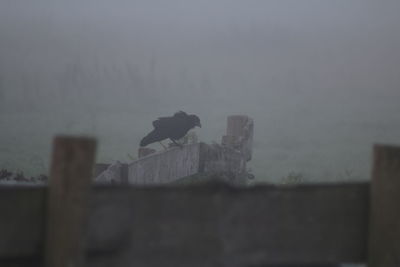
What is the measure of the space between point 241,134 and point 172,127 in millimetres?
1549

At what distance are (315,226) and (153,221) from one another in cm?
64

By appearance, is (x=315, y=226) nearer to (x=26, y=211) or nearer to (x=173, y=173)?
(x=26, y=211)

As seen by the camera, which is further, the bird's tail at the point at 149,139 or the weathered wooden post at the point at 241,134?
the weathered wooden post at the point at 241,134

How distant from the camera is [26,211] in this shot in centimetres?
218

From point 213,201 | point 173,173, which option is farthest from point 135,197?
point 173,173

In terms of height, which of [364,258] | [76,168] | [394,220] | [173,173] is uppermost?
[76,168]

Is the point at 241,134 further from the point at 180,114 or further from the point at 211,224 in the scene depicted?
the point at 211,224

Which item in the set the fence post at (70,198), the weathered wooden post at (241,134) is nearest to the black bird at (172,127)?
the weathered wooden post at (241,134)

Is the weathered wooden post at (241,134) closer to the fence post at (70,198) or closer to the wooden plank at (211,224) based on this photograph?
the wooden plank at (211,224)

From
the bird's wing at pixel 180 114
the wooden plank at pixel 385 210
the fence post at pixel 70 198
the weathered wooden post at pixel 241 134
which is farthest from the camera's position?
the bird's wing at pixel 180 114

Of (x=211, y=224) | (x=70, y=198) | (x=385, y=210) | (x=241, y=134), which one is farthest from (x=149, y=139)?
(x=70, y=198)

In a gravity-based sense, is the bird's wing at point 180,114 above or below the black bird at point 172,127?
above

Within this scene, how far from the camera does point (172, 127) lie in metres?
14.5

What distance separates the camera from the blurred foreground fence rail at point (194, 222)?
84.7 inches
